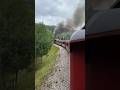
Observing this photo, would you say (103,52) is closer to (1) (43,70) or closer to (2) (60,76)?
(1) (43,70)

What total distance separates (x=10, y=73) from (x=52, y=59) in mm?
2079

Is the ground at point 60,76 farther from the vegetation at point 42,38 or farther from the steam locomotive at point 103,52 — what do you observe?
the steam locomotive at point 103,52

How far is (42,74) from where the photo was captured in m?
5.33

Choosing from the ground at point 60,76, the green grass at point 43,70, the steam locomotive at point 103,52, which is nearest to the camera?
the steam locomotive at point 103,52

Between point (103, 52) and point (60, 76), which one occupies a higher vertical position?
point (103, 52)

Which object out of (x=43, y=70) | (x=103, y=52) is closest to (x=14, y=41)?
(x=43, y=70)

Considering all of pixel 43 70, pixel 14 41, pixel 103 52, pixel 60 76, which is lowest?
pixel 60 76

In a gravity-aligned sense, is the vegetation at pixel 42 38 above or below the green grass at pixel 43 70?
above

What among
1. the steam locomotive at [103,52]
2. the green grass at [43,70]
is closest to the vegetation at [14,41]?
the green grass at [43,70]

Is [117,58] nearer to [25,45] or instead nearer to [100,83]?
[100,83]

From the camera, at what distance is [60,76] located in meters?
5.70

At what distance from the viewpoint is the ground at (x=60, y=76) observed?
489cm

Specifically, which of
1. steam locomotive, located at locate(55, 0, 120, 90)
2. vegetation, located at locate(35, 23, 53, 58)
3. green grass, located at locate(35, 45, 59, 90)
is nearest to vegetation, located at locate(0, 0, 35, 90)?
vegetation, located at locate(35, 23, 53, 58)

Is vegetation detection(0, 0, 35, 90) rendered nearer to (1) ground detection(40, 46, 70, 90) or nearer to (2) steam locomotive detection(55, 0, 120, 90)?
(1) ground detection(40, 46, 70, 90)
